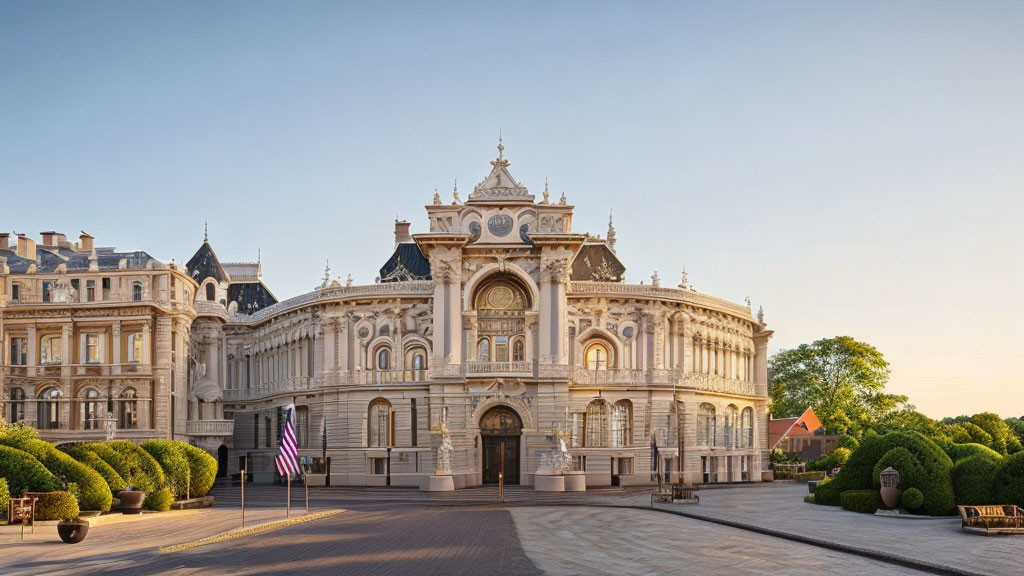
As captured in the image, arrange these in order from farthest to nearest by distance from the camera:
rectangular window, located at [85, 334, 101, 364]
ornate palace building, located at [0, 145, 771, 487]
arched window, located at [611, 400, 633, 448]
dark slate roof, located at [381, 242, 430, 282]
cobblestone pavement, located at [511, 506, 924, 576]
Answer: dark slate roof, located at [381, 242, 430, 282], rectangular window, located at [85, 334, 101, 364], arched window, located at [611, 400, 633, 448], ornate palace building, located at [0, 145, 771, 487], cobblestone pavement, located at [511, 506, 924, 576]

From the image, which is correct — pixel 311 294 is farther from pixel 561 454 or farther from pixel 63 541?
pixel 63 541

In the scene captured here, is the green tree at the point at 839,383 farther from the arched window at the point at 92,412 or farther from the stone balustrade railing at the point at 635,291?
the arched window at the point at 92,412

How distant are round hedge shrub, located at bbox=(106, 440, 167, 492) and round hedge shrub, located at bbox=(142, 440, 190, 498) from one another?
65 centimetres

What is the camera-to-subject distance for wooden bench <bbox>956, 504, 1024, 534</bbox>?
35906 millimetres

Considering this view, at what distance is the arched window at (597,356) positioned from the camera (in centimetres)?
7638

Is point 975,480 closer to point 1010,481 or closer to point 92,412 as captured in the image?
point 1010,481

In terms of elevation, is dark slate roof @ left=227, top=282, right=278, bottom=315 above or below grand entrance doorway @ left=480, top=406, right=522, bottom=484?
above

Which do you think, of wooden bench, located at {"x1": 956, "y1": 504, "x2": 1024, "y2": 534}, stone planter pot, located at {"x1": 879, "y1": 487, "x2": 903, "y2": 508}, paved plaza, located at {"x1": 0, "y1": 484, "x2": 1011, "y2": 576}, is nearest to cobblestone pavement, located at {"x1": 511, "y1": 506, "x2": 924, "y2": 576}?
paved plaza, located at {"x1": 0, "y1": 484, "x2": 1011, "y2": 576}

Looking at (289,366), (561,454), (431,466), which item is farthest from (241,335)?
(561,454)

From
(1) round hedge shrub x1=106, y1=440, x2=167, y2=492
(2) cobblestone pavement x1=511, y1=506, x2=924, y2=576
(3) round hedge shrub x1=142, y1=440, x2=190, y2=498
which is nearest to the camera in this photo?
(2) cobblestone pavement x1=511, y1=506, x2=924, y2=576

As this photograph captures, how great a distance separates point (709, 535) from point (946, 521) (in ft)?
35.4

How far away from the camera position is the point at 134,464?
161 feet

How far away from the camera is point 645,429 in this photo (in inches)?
2963

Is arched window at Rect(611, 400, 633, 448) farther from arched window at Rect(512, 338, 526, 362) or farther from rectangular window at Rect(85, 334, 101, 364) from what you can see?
rectangular window at Rect(85, 334, 101, 364)
